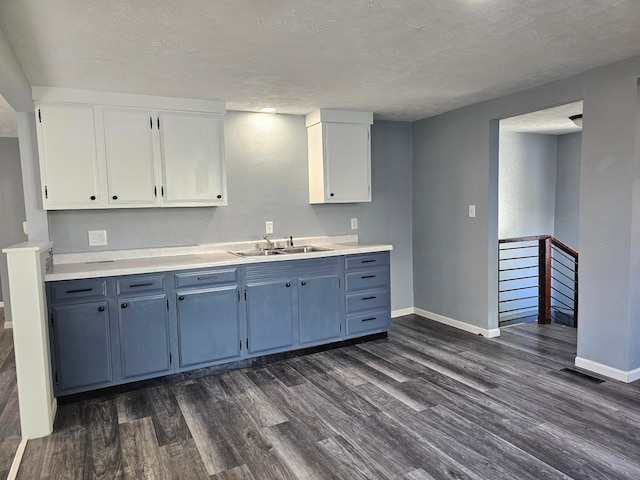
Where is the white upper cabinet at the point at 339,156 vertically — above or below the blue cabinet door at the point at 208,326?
above

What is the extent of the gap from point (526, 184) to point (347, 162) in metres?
3.06

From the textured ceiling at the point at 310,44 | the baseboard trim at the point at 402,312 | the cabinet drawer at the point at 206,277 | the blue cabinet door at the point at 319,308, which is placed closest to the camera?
the textured ceiling at the point at 310,44

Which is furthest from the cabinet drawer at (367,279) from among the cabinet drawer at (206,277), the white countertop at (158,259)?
the cabinet drawer at (206,277)

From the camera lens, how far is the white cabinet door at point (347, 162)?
4105 mm

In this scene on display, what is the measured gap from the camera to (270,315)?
3.55 m

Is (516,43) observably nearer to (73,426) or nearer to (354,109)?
(354,109)

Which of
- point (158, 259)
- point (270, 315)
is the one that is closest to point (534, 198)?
point (270, 315)

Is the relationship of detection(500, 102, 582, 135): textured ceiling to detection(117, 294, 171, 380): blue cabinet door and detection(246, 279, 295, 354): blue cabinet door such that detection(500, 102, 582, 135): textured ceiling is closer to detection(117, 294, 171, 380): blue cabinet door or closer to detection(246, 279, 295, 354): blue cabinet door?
detection(246, 279, 295, 354): blue cabinet door

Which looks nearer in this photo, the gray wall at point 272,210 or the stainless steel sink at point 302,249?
the gray wall at point 272,210

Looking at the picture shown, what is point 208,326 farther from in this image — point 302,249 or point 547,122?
point 547,122

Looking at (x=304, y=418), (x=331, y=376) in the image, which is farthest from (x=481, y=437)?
(x=331, y=376)

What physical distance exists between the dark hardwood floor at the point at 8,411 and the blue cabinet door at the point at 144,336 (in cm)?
68

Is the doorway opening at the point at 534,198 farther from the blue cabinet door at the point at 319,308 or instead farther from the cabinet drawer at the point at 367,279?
the blue cabinet door at the point at 319,308

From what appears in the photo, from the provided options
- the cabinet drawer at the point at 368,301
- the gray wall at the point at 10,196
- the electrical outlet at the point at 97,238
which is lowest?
the cabinet drawer at the point at 368,301
